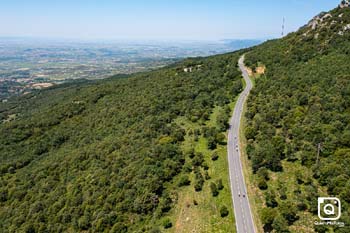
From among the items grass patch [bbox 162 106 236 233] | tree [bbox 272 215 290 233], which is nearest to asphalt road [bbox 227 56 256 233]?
grass patch [bbox 162 106 236 233]

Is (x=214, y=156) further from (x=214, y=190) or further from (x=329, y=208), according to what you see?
(x=329, y=208)

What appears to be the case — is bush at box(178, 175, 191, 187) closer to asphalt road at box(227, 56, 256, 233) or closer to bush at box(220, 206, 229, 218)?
asphalt road at box(227, 56, 256, 233)

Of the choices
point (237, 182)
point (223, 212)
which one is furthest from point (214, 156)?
point (223, 212)

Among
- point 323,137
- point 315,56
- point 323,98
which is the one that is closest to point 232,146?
point 323,137

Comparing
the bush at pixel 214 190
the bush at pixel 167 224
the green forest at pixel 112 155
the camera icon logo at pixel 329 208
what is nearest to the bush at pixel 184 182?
the green forest at pixel 112 155

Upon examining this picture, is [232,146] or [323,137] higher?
[323,137]

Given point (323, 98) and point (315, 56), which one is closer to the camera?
point (323, 98)

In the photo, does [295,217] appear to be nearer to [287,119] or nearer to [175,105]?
[287,119]
